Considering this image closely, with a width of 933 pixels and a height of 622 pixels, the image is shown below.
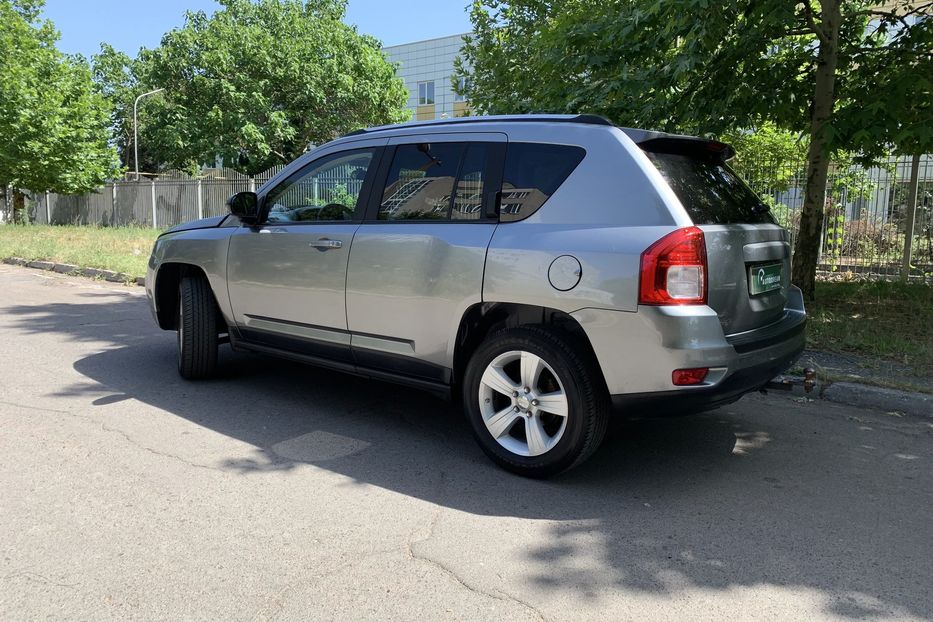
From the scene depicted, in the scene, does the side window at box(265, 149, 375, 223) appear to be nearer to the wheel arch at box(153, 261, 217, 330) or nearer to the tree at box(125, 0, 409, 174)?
the wheel arch at box(153, 261, 217, 330)

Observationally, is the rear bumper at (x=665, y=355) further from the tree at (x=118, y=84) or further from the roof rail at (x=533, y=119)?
the tree at (x=118, y=84)

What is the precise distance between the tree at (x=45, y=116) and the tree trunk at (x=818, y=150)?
2429 cm

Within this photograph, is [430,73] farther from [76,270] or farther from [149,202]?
[76,270]

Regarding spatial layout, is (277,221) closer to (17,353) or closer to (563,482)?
(563,482)

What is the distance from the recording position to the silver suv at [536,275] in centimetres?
339

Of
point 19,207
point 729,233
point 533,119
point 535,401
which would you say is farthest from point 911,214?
point 19,207

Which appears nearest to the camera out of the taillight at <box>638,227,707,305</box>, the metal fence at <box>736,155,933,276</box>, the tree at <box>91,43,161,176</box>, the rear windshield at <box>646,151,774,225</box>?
the taillight at <box>638,227,707,305</box>

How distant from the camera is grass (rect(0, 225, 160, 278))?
13102 millimetres

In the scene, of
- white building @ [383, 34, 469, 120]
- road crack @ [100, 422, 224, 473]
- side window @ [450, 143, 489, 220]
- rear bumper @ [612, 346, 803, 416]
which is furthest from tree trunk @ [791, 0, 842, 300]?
white building @ [383, 34, 469, 120]

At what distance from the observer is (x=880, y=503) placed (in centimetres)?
354

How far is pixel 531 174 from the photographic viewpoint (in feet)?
12.6

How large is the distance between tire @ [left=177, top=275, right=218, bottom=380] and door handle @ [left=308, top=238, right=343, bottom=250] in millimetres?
1259

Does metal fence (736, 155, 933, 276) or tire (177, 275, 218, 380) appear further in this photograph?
metal fence (736, 155, 933, 276)

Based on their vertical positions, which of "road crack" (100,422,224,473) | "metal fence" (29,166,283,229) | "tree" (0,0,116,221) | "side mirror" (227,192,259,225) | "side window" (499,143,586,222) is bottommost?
"road crack" (100,422,224,473)
